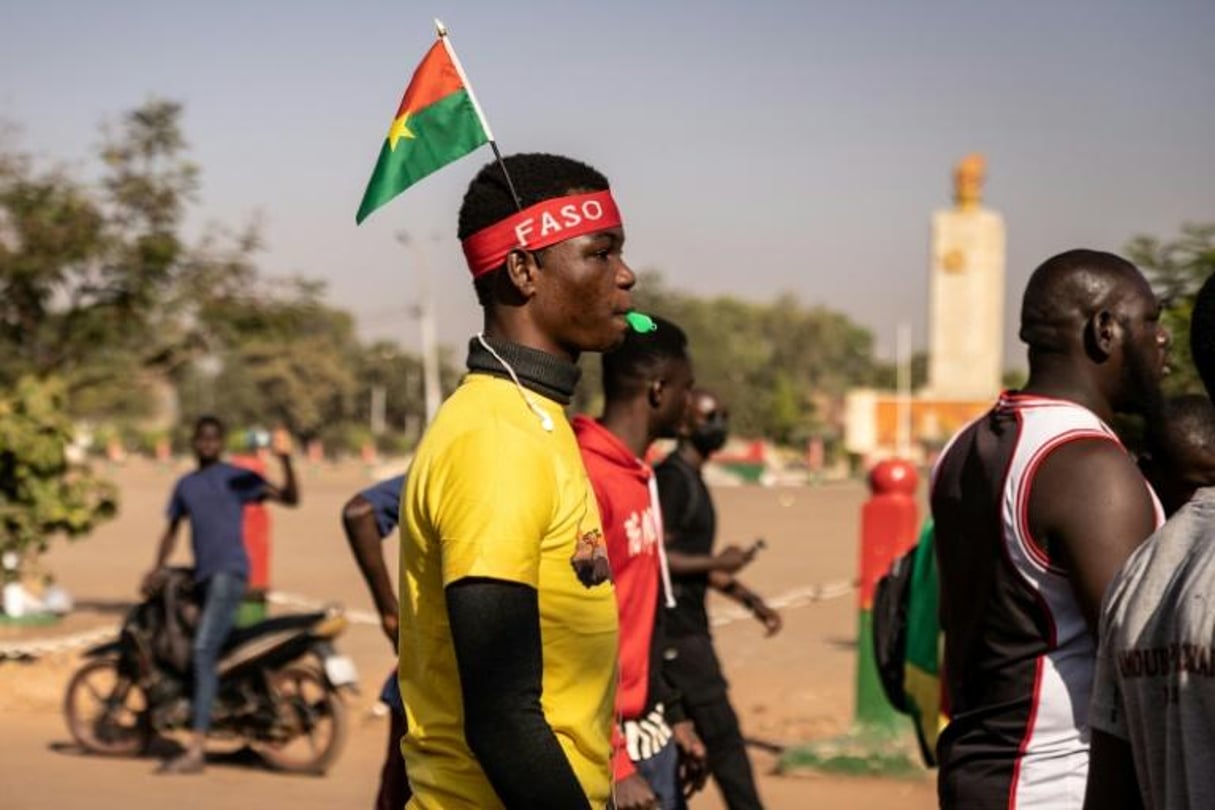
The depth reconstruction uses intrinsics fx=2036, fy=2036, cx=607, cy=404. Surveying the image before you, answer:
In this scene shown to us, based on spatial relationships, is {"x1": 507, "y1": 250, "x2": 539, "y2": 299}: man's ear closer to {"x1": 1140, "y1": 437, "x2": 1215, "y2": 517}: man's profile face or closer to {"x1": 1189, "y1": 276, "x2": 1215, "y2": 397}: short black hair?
{"x1": 1189, "y1": 276, "x2": 1215, "y2": 397}: short black hair

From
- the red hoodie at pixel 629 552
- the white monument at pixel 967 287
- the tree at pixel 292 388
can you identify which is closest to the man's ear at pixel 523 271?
the red hoodie at pixel 629 552

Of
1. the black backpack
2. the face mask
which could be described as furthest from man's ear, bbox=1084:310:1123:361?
the face mask

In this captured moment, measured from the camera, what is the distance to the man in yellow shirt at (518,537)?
2.94m

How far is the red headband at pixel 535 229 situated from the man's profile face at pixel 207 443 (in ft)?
25.5

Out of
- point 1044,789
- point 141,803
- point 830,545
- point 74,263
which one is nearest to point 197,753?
point 141,803

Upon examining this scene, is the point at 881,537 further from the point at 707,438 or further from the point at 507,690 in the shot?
the point at 507,690

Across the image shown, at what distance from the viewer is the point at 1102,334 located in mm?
3895

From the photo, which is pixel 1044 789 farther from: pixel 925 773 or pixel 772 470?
pixel 772 470

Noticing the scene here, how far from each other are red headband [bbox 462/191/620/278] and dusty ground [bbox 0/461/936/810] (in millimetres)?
5828

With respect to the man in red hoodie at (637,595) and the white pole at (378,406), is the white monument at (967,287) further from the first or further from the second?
the man in red hoodie at (637,595)

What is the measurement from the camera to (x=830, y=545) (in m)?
27.2

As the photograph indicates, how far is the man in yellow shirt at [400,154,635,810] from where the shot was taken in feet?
9.64

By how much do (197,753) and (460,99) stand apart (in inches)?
280

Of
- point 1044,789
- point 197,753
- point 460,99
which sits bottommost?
point 197,753
